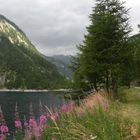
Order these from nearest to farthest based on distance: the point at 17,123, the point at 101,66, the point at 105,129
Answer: the point at 105,129, the point at 17,123, the point at 101,66

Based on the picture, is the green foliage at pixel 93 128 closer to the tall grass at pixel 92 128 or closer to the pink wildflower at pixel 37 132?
the tall grass at pixel 92 128

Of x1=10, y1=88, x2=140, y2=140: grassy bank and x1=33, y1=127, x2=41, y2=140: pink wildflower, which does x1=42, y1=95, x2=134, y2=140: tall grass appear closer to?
x1=10, y1=88, x2=140, y2=140: grassy bank

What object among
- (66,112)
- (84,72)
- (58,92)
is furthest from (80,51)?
(66,112)

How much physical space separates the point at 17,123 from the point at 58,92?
1854 inches

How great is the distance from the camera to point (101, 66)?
127 feet

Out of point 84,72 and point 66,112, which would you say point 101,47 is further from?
point 66,112

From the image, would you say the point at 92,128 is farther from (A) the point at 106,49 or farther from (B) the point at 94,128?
(A) the point at 106,49

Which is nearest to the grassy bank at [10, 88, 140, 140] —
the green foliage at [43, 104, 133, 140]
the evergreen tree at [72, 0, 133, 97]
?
the green foliage at [43, 104, 133, 140]

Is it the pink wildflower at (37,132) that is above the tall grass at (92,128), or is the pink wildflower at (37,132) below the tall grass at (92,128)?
below

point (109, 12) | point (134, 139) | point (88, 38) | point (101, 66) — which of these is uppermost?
point (109, 12)

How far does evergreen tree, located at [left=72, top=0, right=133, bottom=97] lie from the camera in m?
38.8

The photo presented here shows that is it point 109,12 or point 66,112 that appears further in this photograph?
point 109,12

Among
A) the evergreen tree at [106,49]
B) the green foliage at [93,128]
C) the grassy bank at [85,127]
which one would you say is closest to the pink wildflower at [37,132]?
the grassy bank at [85,127]

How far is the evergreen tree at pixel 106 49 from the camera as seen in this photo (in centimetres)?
3884
